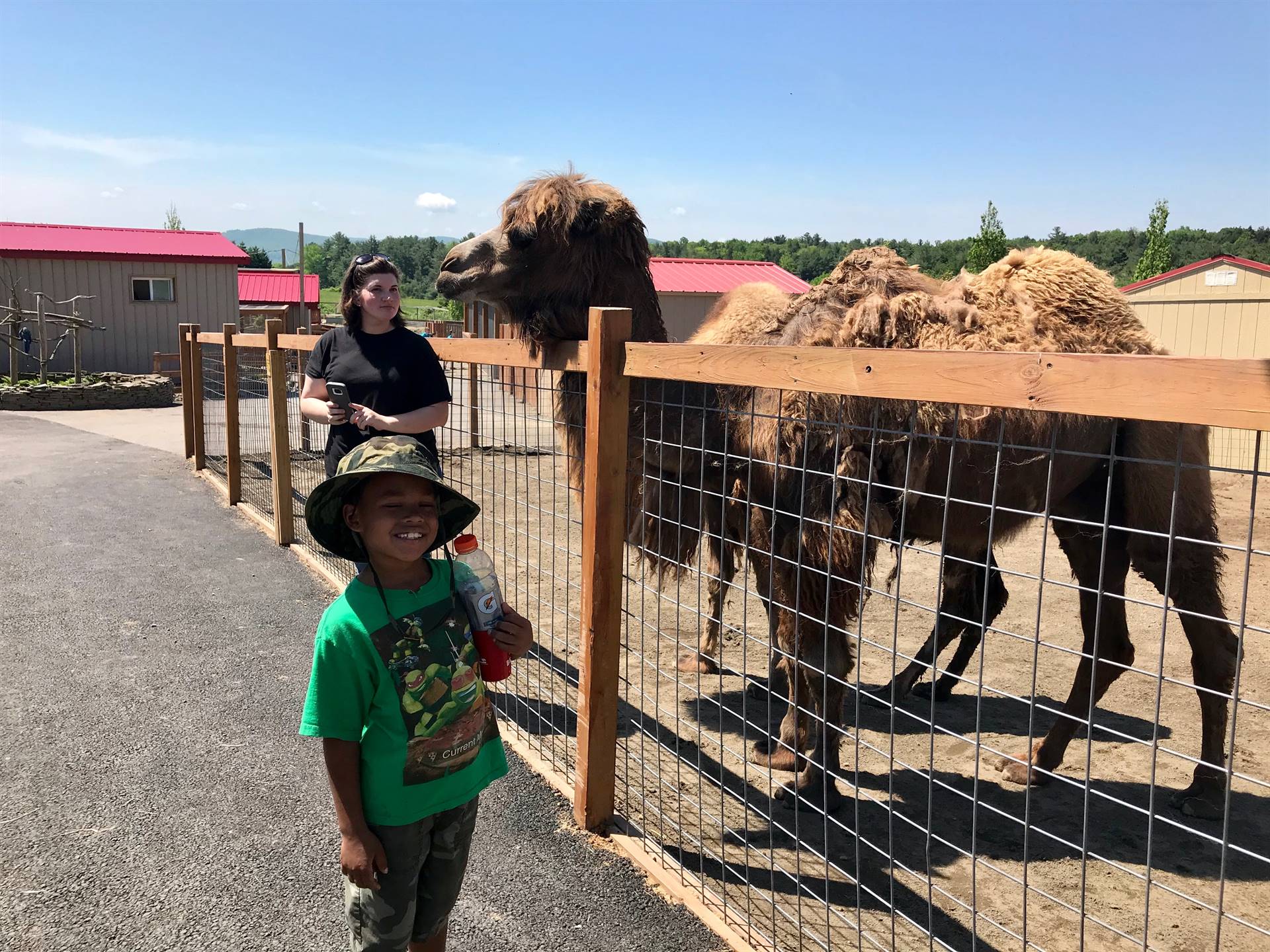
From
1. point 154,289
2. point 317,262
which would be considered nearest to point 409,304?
point 317,262

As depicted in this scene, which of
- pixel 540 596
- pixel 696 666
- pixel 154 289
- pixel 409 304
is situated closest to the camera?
pixel 696 666

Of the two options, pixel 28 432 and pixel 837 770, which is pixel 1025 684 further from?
pixel 28 432

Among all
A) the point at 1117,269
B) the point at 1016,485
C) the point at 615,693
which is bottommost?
the point at 615,693

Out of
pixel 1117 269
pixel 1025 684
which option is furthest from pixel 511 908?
pixel 1117 269

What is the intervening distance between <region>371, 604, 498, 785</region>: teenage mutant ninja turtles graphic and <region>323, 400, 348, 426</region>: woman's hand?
2.21 meters

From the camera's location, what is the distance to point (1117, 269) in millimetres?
58188

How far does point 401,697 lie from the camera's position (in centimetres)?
216

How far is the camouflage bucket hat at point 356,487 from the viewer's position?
2.13 meters

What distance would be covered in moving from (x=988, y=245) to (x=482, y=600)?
37696 mm

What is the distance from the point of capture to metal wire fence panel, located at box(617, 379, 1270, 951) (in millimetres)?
3270

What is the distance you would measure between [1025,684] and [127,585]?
619 centimetres

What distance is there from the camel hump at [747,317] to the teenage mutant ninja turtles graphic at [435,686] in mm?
3022

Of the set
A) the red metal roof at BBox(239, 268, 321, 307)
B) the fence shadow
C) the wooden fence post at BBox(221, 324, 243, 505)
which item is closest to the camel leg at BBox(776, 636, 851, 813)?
the fence shadow

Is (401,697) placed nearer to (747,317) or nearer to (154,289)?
(747,317)
